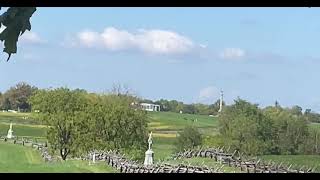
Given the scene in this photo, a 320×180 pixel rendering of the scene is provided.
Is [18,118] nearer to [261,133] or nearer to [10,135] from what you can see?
[10,135]

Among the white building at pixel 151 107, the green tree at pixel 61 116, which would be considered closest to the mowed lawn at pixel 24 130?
the green tree at pixel 61 116

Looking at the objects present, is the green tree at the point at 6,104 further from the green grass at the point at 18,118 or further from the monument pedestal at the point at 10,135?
the monument pedestal at the point at 10,135

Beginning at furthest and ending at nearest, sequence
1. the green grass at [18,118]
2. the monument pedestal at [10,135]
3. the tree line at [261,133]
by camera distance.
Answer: the green grass at [18,118] → the monument pedestal at [10,135] → the tree line at [261,133]

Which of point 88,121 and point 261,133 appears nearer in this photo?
point 88,121

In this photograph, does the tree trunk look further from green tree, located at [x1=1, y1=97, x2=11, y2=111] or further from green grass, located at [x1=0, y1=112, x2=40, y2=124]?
green tree, located at [x1=1, y1=97, x2=11, y2=111]

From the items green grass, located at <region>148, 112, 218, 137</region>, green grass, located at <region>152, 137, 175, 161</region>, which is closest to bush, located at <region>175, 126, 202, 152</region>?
green grass, located at <region>152, 137, 175, 161</region>

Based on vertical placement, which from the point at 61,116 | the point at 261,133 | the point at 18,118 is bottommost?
the point at 261,133

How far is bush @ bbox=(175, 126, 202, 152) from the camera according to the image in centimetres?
2988

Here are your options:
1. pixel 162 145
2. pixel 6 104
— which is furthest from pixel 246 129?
pixel 6 104

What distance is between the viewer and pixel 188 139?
101ft

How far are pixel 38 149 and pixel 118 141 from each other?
5.05 metres

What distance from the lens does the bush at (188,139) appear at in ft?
98.0
